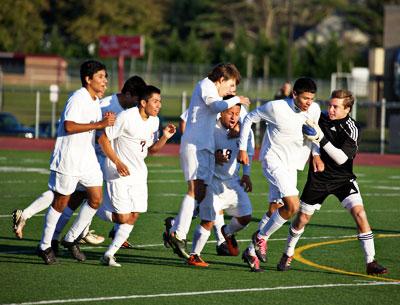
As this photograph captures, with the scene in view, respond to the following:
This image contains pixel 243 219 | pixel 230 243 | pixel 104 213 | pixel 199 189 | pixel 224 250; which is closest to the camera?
pixel 199 189

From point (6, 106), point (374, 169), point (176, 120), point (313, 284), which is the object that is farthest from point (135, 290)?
point (6, 106)

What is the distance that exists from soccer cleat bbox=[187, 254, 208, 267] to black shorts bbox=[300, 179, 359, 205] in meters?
1.24

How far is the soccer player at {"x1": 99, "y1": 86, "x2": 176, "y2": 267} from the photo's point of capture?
11414mm

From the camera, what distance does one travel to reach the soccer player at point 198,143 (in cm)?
1149

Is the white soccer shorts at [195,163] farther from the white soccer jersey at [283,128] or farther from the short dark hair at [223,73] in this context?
the short dark hair at [223,73]

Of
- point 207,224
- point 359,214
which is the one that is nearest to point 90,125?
point 207,224

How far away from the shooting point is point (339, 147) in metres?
11.1

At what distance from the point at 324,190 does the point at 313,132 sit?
62 cm

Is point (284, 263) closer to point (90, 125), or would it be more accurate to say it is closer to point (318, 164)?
point (318, 164)

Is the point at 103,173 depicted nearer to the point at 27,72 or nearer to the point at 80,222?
the point at 80,222

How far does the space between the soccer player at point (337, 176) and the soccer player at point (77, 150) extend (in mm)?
2046

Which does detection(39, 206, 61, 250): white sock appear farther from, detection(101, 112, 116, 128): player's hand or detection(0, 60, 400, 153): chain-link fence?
detection(0, 60, 400, 153): chain-link fence

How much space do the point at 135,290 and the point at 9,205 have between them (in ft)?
24.6

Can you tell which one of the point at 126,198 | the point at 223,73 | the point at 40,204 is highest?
the point at 223,73
